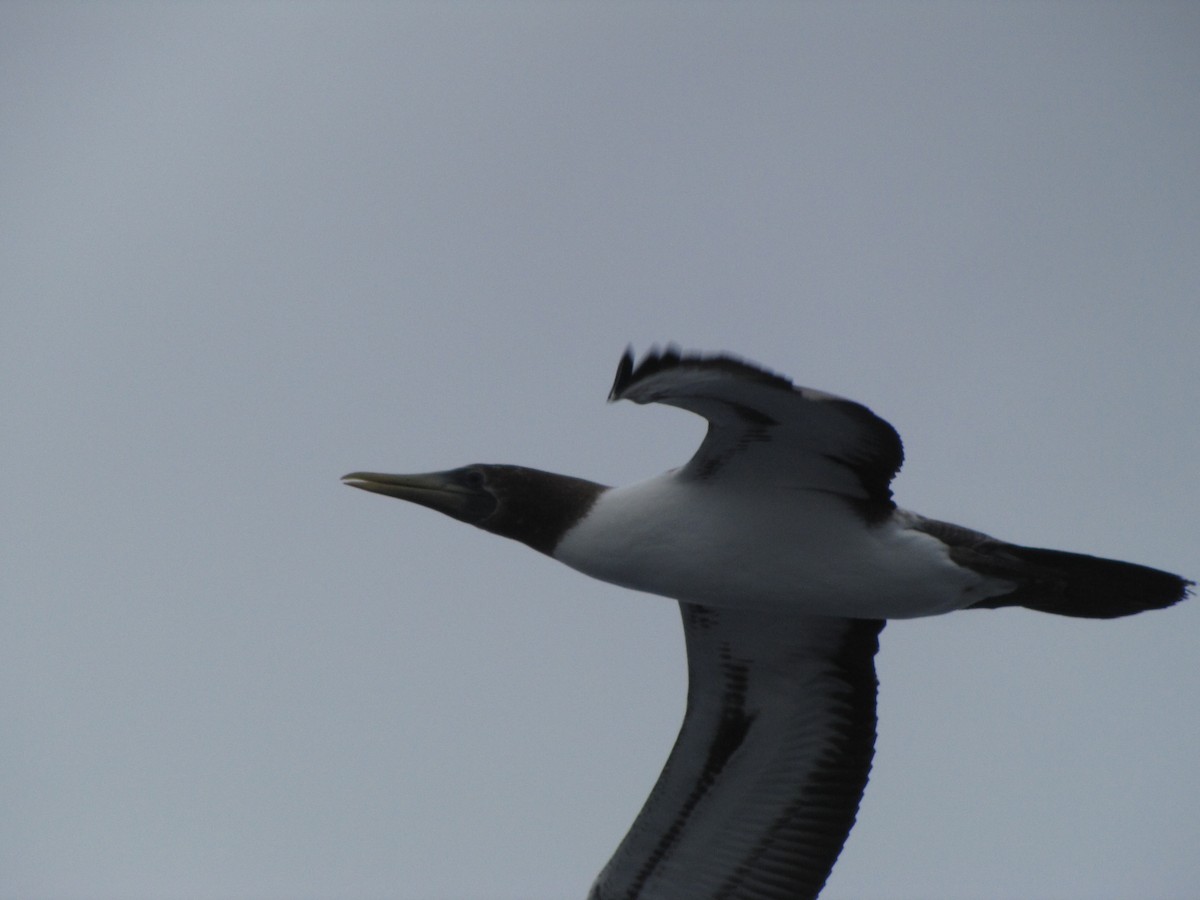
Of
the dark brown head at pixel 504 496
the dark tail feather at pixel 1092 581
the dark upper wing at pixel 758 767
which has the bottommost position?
the dark upper wing at pixel 758 767

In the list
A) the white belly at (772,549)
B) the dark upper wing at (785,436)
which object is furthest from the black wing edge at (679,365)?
the white belly at (772,549)

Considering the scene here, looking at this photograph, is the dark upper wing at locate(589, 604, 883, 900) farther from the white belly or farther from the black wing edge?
the black wing edge

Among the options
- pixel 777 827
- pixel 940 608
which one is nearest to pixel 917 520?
pixel 940 608

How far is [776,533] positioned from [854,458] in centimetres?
65

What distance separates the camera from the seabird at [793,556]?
818 centimetres

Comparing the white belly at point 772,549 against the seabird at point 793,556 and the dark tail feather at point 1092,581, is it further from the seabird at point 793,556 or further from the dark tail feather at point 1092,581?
the dark tail feather at point 1092,581

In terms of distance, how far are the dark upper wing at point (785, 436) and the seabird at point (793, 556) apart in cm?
1

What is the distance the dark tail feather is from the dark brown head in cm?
261

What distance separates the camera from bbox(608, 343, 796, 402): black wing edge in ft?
21.5

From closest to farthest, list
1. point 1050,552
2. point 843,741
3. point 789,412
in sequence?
point 789,412, point 1050,552, point 843,741

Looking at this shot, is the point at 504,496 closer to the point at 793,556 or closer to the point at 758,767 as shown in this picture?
the point at 793,556

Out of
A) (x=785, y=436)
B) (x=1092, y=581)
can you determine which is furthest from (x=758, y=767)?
(x=785, y=436)

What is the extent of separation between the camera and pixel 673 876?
32.4 ft

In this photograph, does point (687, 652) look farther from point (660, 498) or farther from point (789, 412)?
point (789, 412)
